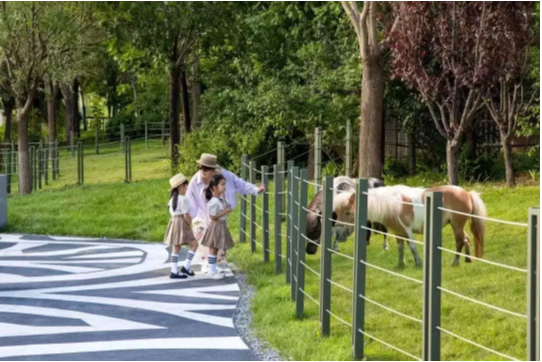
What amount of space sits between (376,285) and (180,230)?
2.96m

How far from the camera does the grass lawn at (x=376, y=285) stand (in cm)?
929

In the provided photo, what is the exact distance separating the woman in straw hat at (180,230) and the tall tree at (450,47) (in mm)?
8630

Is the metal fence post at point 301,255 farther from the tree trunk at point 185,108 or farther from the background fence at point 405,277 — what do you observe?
the tree trunk at point 185,108

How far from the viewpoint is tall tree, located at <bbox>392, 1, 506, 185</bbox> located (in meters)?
21.4

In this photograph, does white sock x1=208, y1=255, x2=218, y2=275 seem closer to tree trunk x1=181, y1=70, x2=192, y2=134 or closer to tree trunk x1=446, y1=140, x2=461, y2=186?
tree trunk x1=446, y1=140, x2=461, y2=186

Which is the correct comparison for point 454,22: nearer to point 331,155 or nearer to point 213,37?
point 331,155

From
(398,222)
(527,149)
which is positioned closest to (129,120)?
(527,149)

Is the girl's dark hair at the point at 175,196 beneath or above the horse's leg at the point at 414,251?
above

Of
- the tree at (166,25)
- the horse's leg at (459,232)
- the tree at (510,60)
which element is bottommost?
the horse's leg at (459,232)

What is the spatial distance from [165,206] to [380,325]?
13.2 meters

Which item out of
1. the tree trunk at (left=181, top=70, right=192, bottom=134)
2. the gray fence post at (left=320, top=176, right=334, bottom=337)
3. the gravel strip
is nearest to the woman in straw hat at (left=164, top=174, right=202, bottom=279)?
the gravel strip

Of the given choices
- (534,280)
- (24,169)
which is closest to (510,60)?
(24,169)

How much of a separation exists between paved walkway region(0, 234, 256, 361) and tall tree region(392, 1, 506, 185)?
7.04 meters

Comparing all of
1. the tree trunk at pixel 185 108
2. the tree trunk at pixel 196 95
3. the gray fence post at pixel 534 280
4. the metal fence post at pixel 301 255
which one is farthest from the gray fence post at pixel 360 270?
the tree trunk at pixel 196 95
